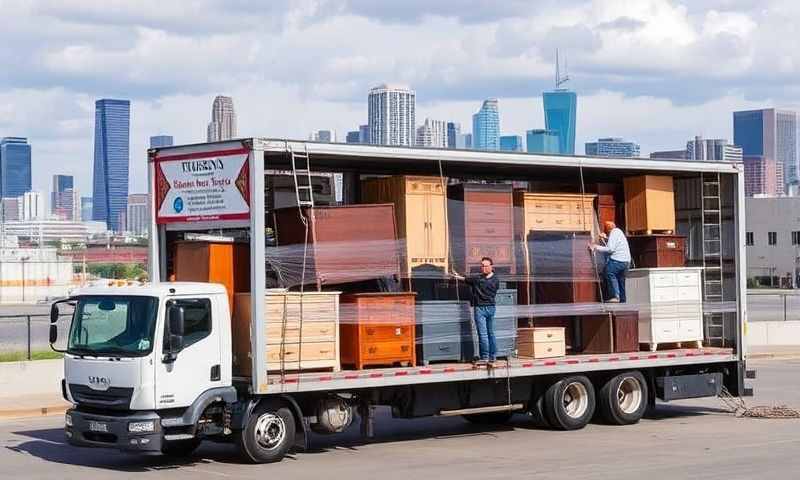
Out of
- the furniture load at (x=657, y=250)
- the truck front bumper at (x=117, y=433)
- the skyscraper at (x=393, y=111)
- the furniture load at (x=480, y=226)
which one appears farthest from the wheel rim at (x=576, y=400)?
the skyscraper at (x=393, y=111)

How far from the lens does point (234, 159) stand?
1544 centimetres

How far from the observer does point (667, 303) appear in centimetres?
1962

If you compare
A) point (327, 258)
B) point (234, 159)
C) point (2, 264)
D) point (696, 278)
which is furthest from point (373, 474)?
point (2, 264)

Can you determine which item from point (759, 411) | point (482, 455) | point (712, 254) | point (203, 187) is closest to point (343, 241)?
point (203, 187)

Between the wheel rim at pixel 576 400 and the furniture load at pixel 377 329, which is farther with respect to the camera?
the wheel rim at pixel 576 400

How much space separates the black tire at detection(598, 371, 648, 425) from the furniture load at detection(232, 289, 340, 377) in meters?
4.99

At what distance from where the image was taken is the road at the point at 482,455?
47.3 feet

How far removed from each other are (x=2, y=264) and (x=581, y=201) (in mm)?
90028

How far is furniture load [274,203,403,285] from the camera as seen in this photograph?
1581 cm

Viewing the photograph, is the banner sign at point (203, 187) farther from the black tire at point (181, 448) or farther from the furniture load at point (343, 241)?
the black tire at point (181, 448)

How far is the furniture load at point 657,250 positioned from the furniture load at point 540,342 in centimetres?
227

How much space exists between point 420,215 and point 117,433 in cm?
505

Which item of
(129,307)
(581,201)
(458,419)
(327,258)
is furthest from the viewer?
(458,419)

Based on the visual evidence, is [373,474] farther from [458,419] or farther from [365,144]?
[458,419]
